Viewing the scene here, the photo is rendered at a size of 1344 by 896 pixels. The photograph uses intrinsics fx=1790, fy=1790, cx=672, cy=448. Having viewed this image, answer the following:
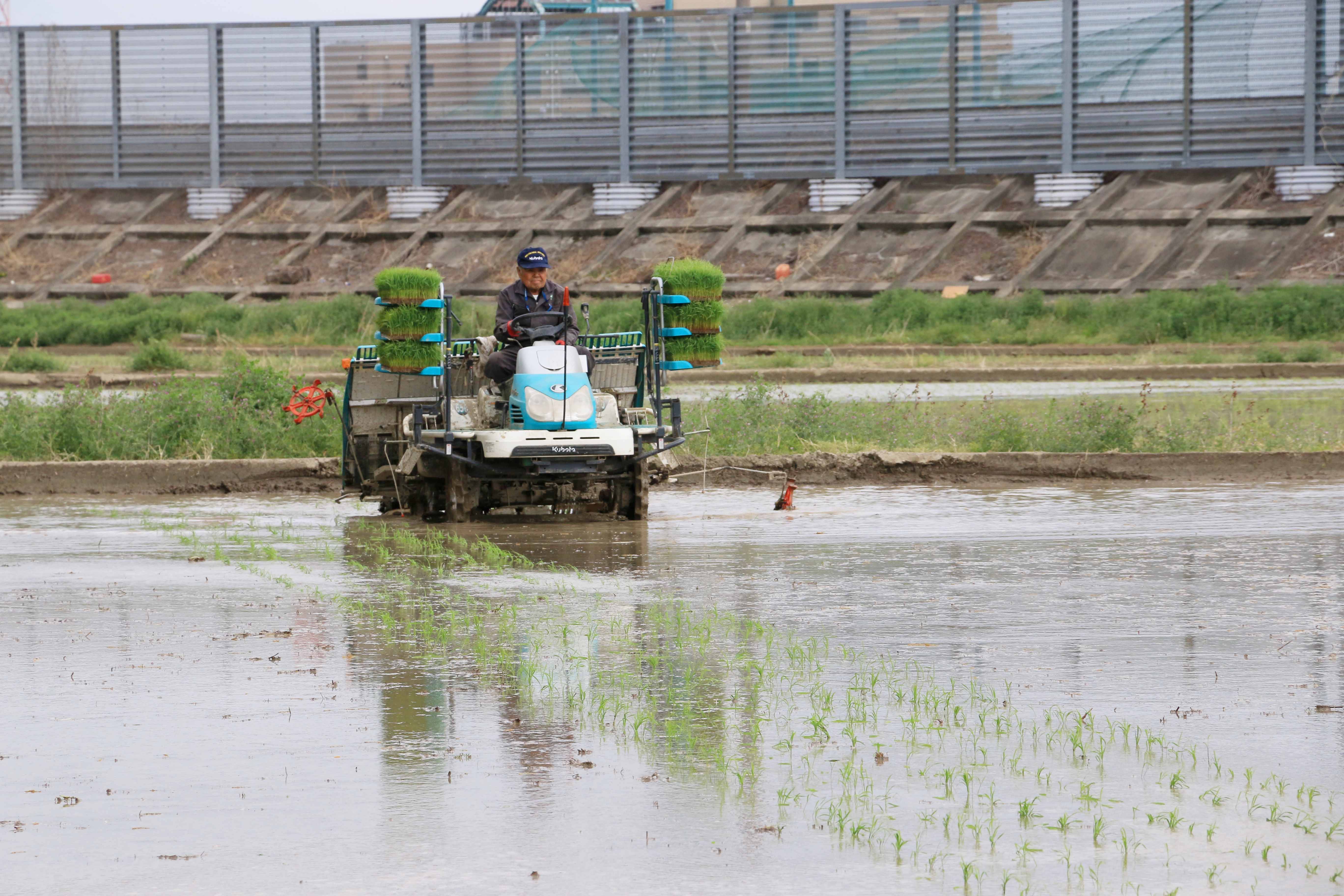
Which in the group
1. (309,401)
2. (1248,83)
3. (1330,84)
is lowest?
(309,401)

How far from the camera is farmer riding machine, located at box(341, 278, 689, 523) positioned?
13.1m

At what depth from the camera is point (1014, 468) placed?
55.1 feet

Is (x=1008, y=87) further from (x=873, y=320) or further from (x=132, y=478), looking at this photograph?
(x=132, y=478)

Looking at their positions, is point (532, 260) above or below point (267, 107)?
below

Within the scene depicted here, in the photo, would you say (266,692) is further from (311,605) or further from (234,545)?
(234,545)

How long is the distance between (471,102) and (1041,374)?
27002 mm

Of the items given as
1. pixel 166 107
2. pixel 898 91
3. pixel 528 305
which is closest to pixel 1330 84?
pixel 898 91

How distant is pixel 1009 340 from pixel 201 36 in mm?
28883

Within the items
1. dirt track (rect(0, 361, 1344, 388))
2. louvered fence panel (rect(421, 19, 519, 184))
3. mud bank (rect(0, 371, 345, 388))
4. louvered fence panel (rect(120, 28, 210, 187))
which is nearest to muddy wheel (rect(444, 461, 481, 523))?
mud bank (rect(0, 371, 345, 388))

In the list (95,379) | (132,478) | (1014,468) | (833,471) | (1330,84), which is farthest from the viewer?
(1330,84)

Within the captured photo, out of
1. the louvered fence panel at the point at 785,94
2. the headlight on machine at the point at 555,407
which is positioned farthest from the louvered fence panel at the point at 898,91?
the headlight on machine at the point at 555,407

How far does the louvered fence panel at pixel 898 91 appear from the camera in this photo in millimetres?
47969

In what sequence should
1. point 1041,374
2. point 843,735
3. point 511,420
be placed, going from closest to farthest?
point 843,735, point 511,420, point 1041,374

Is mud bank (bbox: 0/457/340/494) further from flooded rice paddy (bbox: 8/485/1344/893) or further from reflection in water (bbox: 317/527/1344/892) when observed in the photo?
reflection in water (bbox: 317/527/1344/892)
